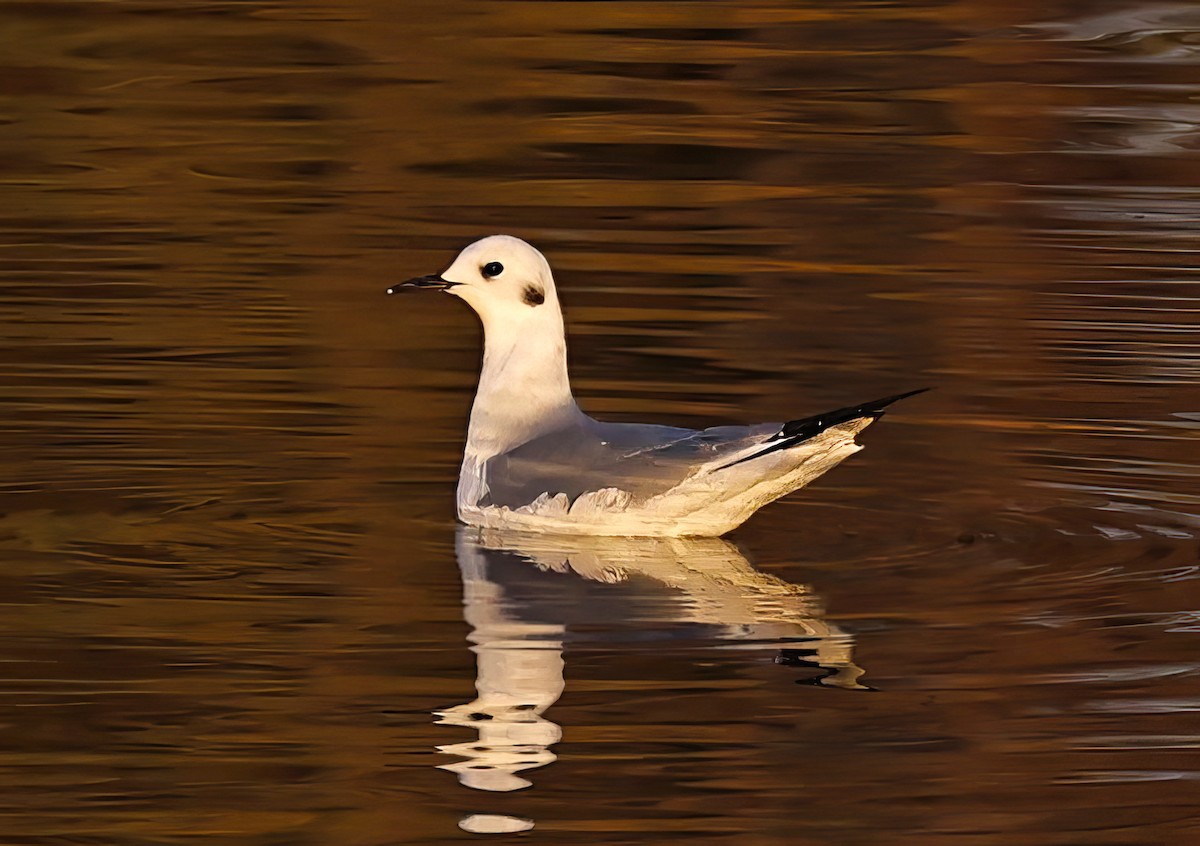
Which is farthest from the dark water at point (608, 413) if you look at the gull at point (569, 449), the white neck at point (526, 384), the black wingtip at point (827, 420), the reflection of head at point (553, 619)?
the black wingtip at point (827, 420)

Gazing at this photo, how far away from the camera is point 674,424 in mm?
10242

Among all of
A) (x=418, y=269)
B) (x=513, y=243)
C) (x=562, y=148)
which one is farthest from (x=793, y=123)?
(x=513, y=243)

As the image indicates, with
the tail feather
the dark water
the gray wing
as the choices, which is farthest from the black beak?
the tail feather

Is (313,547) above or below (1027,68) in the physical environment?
below

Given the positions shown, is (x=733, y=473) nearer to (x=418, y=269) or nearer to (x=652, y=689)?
(x=652, y=689)

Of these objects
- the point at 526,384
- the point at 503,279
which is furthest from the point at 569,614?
the point at 503,279

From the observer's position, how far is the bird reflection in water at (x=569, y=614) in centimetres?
678

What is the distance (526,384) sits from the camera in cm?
909

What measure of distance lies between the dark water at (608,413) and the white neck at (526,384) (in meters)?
0.36

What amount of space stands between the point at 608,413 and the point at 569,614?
275 cm

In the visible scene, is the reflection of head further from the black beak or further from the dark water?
the black beak

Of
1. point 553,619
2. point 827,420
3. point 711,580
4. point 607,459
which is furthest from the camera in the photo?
point 607,459

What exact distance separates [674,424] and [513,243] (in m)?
1.46

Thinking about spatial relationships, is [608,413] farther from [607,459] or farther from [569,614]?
[569,614]
